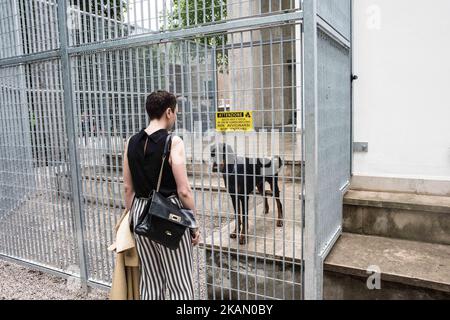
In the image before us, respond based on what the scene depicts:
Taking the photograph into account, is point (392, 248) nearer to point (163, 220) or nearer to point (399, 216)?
point (399, 216)

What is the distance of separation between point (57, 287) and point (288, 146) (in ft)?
8.98

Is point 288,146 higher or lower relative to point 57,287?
higher

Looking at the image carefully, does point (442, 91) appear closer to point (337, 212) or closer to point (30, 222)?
point (337, 212)

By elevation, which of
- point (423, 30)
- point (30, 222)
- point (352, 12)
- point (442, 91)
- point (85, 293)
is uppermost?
point (352, 12)

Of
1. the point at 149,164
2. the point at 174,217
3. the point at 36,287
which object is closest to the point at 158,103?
the point at 149,164

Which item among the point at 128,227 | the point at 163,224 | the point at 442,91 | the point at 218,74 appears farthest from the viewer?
the point at 442,91

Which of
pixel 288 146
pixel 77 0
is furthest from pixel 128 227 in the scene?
pixel 77 0

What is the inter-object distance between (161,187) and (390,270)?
1850 millimetres

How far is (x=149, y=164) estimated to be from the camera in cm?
241

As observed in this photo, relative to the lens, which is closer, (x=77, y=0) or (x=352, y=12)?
(x=77, y=0)

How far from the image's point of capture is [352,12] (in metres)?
3.95

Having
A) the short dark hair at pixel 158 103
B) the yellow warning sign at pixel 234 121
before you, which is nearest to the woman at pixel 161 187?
the short dark hair at pixel 158 103

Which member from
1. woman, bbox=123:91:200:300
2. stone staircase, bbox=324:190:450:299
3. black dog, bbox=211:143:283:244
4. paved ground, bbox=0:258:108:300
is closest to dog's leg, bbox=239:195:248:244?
black dog, bbox=211:143:283:244

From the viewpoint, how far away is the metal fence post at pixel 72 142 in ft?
11.1
